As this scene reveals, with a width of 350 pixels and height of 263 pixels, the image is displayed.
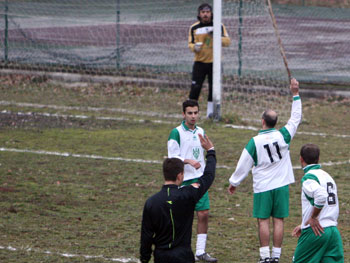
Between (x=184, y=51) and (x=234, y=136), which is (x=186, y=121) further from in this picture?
(x=184, y=51)

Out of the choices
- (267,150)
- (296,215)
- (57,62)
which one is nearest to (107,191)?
(296,215)

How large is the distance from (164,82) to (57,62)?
12.1ft

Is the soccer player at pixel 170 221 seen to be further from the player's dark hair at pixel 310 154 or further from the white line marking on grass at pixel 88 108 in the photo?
the white line marking on grass at pixel 88 108

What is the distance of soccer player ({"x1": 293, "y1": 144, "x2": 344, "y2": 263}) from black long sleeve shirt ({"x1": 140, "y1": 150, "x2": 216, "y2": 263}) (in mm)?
1272

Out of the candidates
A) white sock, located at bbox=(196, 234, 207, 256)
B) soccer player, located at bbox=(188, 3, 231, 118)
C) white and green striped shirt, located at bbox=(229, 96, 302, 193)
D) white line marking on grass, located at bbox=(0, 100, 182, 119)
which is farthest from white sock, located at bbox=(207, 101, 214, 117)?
white and green striped shirt, located at bbox=(229, 96, 302, 193)

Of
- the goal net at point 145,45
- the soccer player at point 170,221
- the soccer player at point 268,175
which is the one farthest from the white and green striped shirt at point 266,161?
the goal net at point 145,45

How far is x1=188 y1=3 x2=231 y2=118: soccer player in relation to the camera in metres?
15.5

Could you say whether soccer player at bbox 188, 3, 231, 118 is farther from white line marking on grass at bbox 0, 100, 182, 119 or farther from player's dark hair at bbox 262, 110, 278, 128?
player's dark hair at bbox 262, 110, 278, 128

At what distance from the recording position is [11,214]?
9.12 metres

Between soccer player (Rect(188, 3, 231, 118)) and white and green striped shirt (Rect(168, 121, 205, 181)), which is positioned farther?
soccer player (Rect(188, 3, 231, 118))

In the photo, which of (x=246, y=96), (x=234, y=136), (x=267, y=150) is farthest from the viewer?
(x=246, y=96)

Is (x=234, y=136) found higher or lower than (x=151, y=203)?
lower

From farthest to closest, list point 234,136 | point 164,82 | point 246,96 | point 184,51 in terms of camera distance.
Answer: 1. point 184,51
2. point 164,82
3. point 246,96
4. point 234,136

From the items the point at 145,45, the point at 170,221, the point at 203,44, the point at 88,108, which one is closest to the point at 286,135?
the point at 170,221
